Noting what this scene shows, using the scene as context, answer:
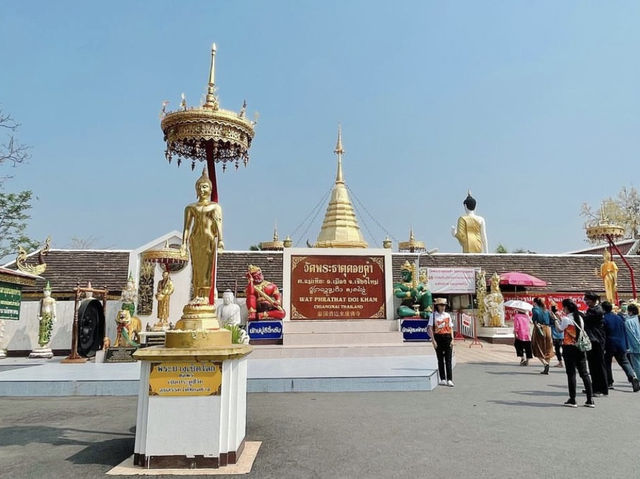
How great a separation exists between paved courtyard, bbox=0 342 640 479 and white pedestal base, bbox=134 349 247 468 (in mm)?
308

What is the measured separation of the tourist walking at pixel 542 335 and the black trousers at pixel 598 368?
231 centimetres

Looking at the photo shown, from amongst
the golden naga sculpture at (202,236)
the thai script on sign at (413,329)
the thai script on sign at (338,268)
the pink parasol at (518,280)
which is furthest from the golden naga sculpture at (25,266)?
the pink parasol at (518,280)

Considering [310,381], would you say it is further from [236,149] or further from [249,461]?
[236,149]

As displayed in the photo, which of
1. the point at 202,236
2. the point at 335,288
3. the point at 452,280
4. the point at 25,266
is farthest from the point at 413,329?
the point at 25,266

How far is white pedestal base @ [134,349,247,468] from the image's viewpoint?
11.1 ft

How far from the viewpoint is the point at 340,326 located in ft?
39.8

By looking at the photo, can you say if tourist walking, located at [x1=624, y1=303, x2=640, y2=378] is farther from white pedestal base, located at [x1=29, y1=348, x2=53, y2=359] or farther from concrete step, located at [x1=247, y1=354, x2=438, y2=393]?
white pedestal base, located at [x1=29, y1=348, x2=53, y2=359]

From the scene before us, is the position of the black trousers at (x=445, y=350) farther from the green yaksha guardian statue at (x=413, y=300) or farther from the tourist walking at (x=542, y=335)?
the green yaksha guardian statue at (x=413, y=300)

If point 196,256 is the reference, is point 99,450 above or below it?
below

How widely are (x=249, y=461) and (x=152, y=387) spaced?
99 cm

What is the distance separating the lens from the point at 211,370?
3562mm

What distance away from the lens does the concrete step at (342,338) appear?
450 inches

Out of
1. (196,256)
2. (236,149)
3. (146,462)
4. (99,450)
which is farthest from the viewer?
(236,149)

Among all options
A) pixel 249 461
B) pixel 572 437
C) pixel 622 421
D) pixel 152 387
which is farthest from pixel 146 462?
pixel 622 421
